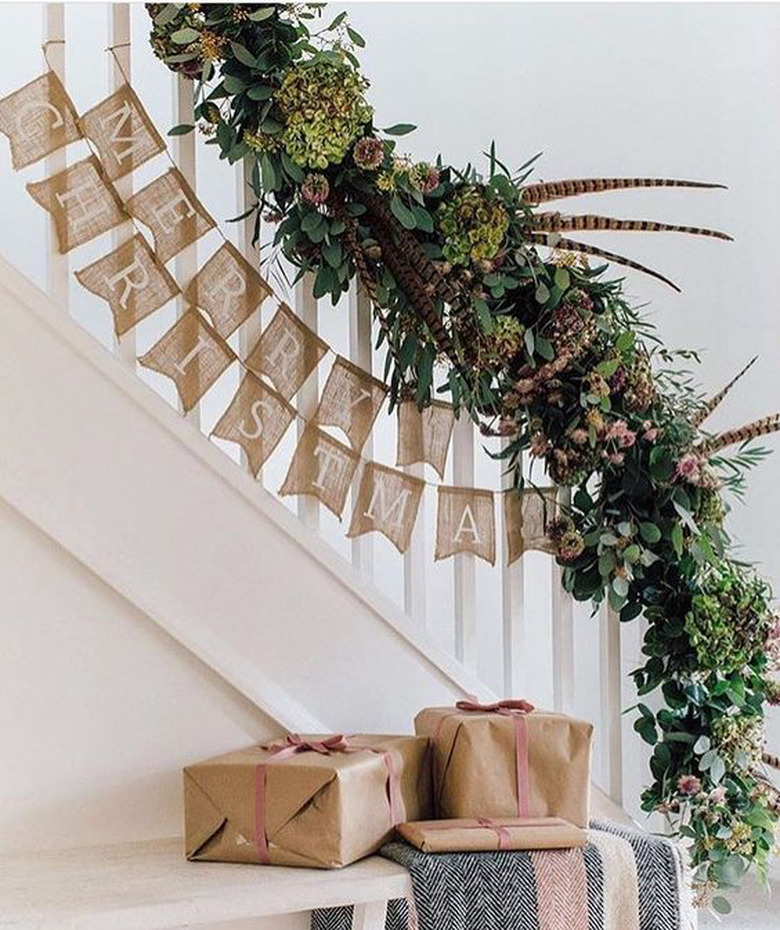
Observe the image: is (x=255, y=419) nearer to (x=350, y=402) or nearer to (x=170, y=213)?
(x=350, y=402)

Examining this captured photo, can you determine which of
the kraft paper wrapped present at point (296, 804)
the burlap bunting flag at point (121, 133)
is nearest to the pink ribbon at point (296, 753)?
the kraft paper wrapped present at point (296, 804)

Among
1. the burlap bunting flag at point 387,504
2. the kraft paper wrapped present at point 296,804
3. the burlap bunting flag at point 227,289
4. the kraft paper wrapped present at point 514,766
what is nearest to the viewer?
the kraft paper wrapped present at point 296,804

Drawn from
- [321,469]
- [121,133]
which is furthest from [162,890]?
[121,133]

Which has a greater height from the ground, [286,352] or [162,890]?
[286,352]

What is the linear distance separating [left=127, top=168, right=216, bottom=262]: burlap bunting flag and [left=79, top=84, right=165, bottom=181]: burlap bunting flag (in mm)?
46

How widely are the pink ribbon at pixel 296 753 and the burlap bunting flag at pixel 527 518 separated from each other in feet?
1.54

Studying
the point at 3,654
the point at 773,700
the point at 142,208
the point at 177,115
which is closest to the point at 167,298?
the point at 142,208

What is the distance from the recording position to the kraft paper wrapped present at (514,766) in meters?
1.95

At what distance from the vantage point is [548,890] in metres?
1.84

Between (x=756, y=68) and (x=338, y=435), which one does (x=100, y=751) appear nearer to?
(x=338, y=435)

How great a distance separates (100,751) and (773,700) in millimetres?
1119

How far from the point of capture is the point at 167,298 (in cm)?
205

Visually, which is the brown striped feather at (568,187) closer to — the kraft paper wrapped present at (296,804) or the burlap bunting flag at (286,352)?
the burlap bunting flag at (286,352)

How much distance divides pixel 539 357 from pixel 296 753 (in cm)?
74
